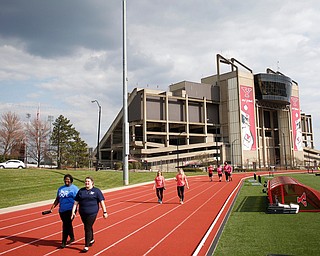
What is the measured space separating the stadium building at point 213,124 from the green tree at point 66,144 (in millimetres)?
7315

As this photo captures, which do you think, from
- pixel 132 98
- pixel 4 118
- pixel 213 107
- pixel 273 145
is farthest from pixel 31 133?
pixel 273 145

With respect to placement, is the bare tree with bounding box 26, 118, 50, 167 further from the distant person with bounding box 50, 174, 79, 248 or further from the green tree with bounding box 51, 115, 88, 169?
the distant person with bounding box 50, 174, 79, 248

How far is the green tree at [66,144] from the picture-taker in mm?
61250

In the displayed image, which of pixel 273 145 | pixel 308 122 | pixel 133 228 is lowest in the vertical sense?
pixel 133 228

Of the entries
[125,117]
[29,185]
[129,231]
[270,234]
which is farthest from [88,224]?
[125,117]

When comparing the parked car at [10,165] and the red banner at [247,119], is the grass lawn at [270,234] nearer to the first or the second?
the parked car at [10,165]

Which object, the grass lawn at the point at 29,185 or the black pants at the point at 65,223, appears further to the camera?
the grass lawn at the point at 29,185

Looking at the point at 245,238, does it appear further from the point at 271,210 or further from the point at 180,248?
the point at 271,210

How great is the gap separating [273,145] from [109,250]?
93.3 metres

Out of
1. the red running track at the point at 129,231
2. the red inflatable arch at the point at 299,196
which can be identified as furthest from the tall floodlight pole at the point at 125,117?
the red inflatable arch at the point at 299,196

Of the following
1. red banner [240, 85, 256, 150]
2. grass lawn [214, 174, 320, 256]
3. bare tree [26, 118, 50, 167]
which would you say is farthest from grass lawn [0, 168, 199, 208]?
red banner [240, 85, 256, 150]

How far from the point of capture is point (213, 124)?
8469cm

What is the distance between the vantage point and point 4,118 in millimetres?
55781

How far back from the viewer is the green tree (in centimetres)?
6125
